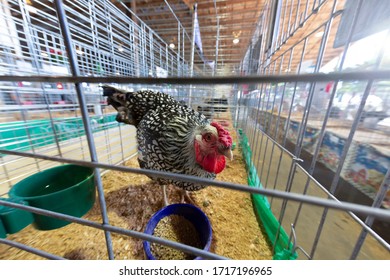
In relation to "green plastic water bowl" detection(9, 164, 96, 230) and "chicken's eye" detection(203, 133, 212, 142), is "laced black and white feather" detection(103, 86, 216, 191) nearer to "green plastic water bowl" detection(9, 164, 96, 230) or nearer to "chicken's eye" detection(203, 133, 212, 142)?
"chicken's eye" detection(203, 133, 212, 142)

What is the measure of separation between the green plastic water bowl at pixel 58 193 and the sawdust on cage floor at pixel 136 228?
0.55 ft

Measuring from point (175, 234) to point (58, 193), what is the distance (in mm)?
594

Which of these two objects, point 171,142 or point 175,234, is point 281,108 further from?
point 175,234

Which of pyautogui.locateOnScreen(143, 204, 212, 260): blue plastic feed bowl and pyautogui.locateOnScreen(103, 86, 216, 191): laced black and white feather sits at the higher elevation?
pyautogui.locateOnScreen(103, 86, 216, 191): laced black and white feather

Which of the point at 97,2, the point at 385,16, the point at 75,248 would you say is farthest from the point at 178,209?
the point at 97,2

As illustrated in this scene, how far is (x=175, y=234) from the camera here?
2.69 ft

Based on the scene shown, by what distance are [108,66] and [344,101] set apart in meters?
2.11

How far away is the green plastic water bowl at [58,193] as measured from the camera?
646 millimetres

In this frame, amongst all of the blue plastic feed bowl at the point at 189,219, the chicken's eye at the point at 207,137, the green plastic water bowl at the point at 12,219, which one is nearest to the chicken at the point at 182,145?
the chicken's eye at the point at 207,137

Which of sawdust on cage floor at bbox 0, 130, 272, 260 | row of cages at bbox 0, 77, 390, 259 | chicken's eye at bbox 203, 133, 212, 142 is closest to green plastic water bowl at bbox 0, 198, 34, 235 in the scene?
row of cages at bbox 0, 77, 390, 259

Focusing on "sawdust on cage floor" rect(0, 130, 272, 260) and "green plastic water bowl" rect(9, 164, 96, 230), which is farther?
"sawdust on cage floor" rect(0, 130, 272, 260)

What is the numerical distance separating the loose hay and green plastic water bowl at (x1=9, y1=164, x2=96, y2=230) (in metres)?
0.41

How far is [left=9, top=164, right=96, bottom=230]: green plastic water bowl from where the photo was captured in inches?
25.5

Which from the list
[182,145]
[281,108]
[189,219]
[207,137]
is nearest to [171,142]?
[182,145]
